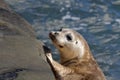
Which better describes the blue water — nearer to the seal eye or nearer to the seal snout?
the seal eye

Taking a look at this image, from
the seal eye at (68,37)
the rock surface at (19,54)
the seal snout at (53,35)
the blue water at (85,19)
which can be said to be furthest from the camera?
the blue water at (85,19)

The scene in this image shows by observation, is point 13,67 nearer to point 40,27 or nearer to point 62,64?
point 62,64

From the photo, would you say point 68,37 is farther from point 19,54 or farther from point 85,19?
point 85,19

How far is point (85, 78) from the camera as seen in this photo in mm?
6484

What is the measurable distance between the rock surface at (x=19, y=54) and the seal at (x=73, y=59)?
93cm

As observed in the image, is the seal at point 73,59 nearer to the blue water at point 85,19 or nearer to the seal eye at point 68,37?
the seal eye at point 68,37

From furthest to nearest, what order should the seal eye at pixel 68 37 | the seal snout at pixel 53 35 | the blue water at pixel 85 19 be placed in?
the blue water at pixel 85 19, the seal eye at pixel 68 37, the seal snout at pixel 53 35

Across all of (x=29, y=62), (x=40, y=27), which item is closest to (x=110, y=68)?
(x=40, y=27)

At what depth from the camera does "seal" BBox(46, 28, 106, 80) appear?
6508 mm

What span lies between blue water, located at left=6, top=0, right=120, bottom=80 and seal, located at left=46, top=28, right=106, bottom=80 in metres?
5.37

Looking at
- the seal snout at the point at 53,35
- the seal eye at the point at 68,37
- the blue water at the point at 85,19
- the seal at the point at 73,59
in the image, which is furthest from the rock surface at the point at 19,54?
the blue water at the point at 85,19

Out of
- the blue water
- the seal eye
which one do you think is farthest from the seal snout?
the blue water

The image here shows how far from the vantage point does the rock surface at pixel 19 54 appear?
762 cm

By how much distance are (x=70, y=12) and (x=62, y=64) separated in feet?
29.6
